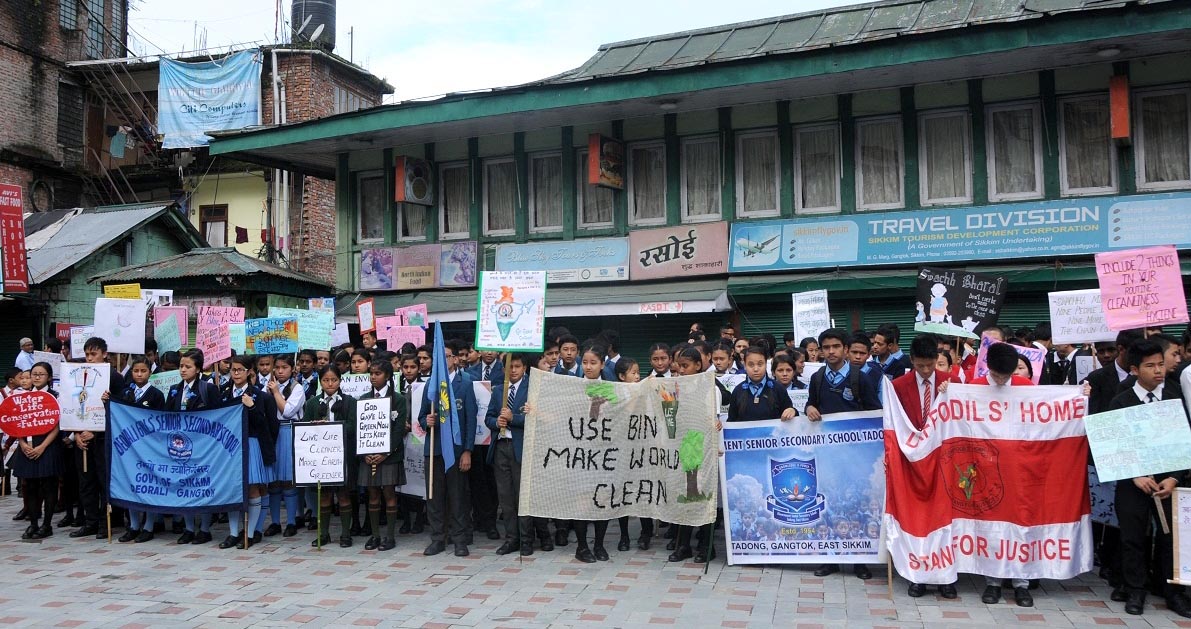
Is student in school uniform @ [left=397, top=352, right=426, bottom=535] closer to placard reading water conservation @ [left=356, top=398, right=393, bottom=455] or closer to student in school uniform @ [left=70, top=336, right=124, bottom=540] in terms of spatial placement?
placard reading water conservation @ [left=356, top=398, right=393, bottom=455]

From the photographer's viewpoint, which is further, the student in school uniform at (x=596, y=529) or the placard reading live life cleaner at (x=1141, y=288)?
the student in school uniform at (x=596, y=529)

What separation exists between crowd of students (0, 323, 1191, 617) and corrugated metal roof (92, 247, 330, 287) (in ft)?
21.0

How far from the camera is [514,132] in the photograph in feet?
59.3

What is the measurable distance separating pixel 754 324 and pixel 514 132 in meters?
6.05

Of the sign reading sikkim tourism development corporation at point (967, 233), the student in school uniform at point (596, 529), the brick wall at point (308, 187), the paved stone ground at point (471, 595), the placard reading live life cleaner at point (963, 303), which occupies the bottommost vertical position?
the paved stone ground at point (471, 595)

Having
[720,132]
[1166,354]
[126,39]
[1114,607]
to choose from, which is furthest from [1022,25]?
[126,39]

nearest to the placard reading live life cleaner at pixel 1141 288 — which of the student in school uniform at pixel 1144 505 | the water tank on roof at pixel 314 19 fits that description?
the student in school uniform at pixel 1144 505

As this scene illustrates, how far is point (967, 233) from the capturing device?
14.2 metres

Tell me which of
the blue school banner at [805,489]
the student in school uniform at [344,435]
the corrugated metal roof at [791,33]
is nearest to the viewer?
the blue school banner at [805,489]

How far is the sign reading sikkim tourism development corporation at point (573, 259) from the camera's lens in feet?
55.1

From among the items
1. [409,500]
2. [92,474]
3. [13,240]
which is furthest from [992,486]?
[13,240]

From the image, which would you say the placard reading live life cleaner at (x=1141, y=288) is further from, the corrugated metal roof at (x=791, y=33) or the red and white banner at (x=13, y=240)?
the red and white banner at (x=13, y=240)

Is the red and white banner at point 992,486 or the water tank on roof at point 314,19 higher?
the water tank on roof at point 314,19

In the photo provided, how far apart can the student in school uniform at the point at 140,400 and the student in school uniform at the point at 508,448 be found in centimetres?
382
